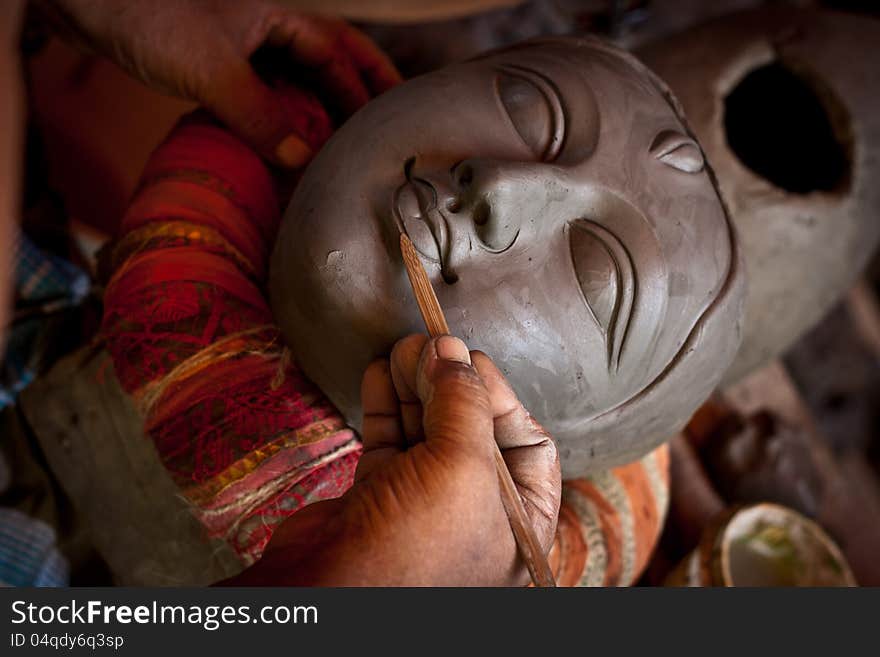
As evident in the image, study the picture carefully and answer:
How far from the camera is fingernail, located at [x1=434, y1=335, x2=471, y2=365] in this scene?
1.00 m

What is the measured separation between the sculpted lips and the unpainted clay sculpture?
97 centimetres

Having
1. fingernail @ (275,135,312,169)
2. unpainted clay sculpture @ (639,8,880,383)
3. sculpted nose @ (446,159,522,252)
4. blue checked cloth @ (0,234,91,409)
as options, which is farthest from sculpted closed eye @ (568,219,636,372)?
blue checked cloth @ (0,234,91,409)

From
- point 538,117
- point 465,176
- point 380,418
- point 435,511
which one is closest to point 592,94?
point 538,117

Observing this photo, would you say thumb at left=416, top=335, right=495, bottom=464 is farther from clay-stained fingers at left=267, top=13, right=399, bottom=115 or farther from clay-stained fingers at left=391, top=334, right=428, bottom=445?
clay-stained fingers at left=267, top=13, right=399, bottom=115

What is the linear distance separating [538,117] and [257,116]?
2.08 feet

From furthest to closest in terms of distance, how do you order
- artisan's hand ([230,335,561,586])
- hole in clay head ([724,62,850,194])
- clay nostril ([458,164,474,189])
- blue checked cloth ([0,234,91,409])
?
1. hole in clay head ([724,62,850,194])
2. blue checked cloth ([0,234,91,409])
3. clay nostril ([458,164,474,189])
4. artisan's hand ([230,335,561,586])

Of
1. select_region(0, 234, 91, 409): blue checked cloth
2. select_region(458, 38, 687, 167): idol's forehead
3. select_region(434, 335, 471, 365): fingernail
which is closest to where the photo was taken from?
select_region(434, 335, 471, 365): fingernail

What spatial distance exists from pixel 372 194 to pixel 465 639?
27.2 inches

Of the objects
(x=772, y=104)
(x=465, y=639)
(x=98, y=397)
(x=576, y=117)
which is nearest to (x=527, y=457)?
Result: (x=465, y=639)

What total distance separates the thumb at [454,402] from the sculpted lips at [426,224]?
0.18 meters

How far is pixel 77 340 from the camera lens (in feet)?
5.80

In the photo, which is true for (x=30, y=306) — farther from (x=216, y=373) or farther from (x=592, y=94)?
(x=592, y=94)

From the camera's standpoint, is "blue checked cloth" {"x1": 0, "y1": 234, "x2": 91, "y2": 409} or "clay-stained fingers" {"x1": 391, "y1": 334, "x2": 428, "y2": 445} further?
"blue checked cloth" {"x1": 0, "y1": 234, "x2": 91, "y2": 409}

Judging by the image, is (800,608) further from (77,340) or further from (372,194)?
(77,340)
